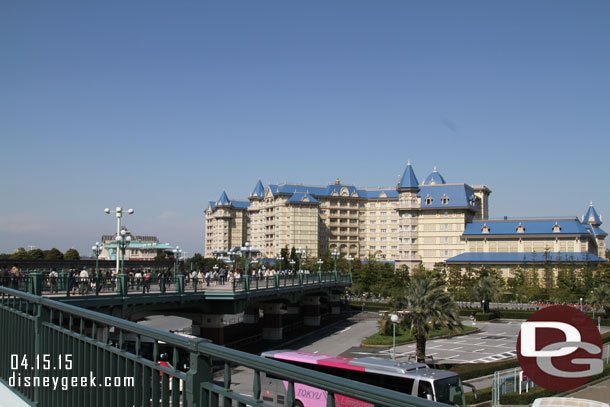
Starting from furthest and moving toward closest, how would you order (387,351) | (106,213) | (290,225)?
(290,225)
(387,351)
(106,213)

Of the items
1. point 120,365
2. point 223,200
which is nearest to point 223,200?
point 223,200

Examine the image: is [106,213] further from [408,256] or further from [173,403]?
[408,256]

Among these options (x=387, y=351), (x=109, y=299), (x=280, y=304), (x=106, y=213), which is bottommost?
(x=387, y=351)

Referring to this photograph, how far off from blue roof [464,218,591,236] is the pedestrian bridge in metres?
48.2

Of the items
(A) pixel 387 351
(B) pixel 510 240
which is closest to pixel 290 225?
(B) pixel 510 240

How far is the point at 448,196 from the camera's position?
106 metres

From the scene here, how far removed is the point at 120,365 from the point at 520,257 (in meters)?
98.7

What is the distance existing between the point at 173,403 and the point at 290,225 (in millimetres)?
117906

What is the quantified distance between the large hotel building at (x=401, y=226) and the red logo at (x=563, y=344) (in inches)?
3329

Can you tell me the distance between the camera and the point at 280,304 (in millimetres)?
49562

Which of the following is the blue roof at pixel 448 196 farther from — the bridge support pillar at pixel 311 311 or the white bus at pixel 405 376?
the white bus at pixel 405 376

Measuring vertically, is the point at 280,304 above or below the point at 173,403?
below

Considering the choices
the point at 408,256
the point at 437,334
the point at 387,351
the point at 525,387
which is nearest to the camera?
the point at 525,387

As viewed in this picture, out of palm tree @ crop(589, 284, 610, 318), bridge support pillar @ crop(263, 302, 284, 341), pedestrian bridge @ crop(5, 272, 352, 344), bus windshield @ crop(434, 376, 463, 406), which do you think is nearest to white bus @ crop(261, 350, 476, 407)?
bus windshield @ crop(434, 376, 463, 406)
